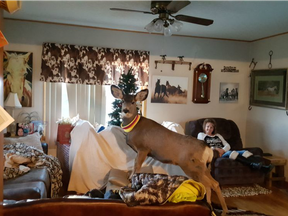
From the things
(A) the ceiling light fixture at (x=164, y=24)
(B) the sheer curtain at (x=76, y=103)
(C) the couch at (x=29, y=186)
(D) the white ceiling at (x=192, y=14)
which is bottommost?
(C) the couch at (x=29, y=186)

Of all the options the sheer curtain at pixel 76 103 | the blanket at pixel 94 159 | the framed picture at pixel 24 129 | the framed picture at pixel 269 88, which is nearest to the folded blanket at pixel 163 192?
the blanket at pixel 94 159

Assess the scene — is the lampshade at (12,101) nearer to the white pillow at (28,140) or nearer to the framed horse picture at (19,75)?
the framed horse picture at (19,75)

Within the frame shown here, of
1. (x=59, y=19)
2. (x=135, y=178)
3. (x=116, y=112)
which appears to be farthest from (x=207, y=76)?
(x=135, y=178)

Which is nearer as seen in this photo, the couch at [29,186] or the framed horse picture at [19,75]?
the couch at [29,186]

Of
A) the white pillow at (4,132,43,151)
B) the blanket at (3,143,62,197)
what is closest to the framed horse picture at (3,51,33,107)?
the white pillow at (4,132,43,151)

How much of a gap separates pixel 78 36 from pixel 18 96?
1.46 m

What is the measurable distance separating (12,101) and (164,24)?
268 centimetres

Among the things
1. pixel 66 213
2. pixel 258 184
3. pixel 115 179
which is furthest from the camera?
pixel 258 184

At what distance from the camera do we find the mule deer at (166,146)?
238cm

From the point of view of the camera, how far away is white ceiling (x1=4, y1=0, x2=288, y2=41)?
10.9ft

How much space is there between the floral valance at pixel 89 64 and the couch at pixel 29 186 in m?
1.91

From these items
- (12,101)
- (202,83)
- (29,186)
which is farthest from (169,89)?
(29,186)

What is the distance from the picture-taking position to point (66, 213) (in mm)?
1543

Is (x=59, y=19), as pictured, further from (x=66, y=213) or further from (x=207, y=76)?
(x=66, y=213)
